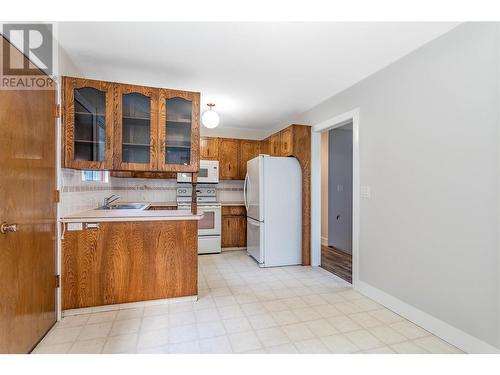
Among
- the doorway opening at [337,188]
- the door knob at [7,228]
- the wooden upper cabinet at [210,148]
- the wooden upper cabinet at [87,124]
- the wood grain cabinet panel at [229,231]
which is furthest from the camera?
the doorway opening at [337,188]

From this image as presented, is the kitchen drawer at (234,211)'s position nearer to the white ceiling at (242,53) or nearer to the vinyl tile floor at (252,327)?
the vinyl tile floor at (252,327)

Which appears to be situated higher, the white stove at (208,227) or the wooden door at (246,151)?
the wooden door at (246,151)

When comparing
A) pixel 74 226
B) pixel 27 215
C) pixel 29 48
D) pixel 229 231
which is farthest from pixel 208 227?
pixel 29 48

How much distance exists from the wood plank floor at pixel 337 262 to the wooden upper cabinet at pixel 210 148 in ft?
9.01

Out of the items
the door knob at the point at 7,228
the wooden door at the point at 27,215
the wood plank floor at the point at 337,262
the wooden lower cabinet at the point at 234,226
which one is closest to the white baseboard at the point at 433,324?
the wood plank floor at the point at 337,262

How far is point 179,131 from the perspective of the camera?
257 cm

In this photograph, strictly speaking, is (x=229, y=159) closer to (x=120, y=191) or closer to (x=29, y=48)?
(x=120, y=191)

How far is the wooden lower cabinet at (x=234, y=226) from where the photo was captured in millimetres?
4645

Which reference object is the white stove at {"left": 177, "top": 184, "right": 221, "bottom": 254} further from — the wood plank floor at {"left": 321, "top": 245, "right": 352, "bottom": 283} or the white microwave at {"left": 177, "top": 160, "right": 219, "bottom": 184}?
the wood plank floor at {"left": 321, "top": 245, "right": 352, "bottom": 283}

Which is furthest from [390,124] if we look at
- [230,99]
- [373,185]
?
[230,99]

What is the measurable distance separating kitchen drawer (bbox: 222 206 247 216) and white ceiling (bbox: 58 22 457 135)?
6.95 ft

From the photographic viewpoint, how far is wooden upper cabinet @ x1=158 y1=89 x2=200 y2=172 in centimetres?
249

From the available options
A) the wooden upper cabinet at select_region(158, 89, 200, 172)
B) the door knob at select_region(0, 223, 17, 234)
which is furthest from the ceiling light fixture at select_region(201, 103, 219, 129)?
the door knob at select_region(0, 223, 17, 234)
